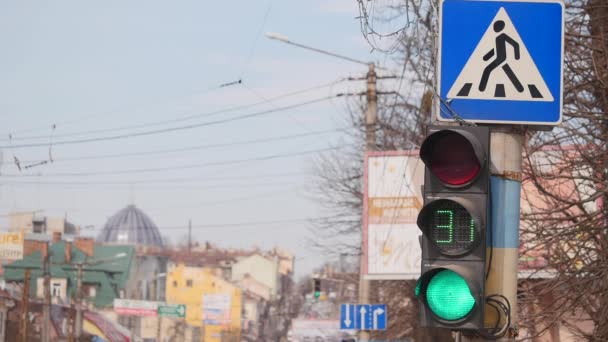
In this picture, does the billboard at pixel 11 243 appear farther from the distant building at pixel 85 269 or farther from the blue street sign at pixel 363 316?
the blue street sign at pixel 363 316

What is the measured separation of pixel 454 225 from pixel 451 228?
0.02m

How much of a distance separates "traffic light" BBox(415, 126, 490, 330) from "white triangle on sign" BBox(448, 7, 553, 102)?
1.24 feet

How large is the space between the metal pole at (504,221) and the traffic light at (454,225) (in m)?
0.29

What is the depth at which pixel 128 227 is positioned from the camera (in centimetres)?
14475

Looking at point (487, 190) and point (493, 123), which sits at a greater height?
point (493, 123)

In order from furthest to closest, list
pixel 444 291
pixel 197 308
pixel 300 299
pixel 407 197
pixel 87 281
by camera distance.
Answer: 1. pixel 300 299
2. pixel 197 308
3. pixel 87 281
4. pixel 407 197
5. pixel 444 291

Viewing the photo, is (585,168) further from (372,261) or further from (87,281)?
(87,281)

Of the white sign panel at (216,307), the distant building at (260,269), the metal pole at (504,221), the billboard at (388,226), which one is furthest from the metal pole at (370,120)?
the distant building at (260,269)

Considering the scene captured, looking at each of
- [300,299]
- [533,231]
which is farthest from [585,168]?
[300,299]

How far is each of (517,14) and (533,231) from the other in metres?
6.70

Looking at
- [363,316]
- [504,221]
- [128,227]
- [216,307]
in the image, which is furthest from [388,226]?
[128,227]

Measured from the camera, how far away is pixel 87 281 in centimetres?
9381

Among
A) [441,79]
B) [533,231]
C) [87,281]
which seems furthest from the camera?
[87,281]

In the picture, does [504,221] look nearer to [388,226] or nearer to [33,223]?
[388,226]
